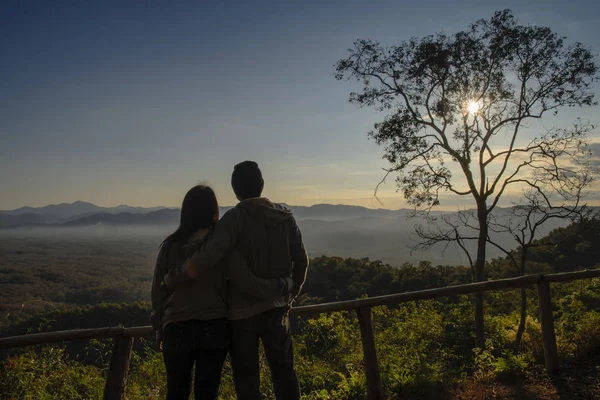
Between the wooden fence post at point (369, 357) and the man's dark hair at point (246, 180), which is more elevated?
the man's dark hair at point (246, 180)

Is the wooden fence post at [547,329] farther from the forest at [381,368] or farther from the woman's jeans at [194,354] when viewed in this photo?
the woman's jeans at [194,354]

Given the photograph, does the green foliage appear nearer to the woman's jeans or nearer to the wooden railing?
the wooden railing

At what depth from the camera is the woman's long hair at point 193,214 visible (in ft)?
8.11

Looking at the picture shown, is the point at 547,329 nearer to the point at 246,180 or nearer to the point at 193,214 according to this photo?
the point at 246,180

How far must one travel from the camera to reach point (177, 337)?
92.4 inches

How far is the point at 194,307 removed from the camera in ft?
7.77

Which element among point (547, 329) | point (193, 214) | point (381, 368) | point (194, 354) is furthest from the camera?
point (381, 368)

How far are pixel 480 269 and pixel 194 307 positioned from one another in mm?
8101

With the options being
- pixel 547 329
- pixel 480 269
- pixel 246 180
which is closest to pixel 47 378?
pixel 246 180

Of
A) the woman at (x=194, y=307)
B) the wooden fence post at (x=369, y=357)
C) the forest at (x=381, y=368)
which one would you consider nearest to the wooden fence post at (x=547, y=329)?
the forest at (x=381, y=368)

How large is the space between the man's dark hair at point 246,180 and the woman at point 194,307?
19 cm

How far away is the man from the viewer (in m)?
2.44

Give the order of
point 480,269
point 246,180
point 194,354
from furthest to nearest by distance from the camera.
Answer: point 480,269
point 246,180
point 194,354

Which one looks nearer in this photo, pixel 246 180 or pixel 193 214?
pixel 193 214
